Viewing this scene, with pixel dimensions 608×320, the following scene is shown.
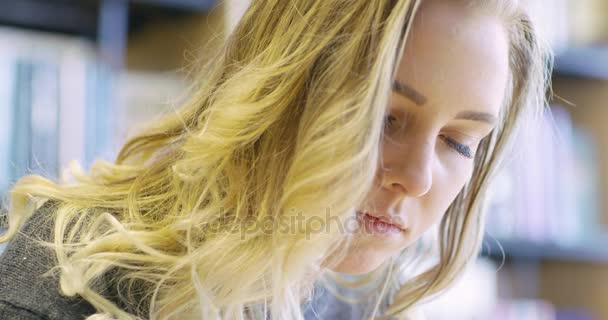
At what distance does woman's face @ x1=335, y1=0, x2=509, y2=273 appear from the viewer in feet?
2.19

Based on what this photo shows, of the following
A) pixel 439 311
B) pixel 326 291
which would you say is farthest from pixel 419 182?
pixel 439 311

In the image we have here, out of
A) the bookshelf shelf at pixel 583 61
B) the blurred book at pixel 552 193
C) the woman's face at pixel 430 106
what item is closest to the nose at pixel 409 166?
the woman's face at pixel 430 106

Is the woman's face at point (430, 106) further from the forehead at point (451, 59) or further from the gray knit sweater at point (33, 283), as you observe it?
the gray knit sweater at point (33, 283)

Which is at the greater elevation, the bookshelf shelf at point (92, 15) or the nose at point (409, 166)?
the bookshelf shelf at point (92, 15)

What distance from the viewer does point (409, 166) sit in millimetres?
674

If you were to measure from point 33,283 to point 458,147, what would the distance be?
0.44 m

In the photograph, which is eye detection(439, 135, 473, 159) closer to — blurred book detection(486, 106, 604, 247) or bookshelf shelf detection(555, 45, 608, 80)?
blurred book detection(486, 106, 604, 247)

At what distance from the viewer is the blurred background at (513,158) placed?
4.20 ft

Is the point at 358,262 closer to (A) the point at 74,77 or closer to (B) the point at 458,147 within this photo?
(B) the point at 458,147

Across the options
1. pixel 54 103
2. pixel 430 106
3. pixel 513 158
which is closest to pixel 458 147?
pixel 430 106

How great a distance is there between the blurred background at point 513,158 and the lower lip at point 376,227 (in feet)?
1.03

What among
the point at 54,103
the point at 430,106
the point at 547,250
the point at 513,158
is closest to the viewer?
the point at 430,106

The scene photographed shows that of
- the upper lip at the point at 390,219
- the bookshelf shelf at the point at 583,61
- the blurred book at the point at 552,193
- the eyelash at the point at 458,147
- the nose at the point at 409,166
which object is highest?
the bookshelf shelf at the point at 583,61

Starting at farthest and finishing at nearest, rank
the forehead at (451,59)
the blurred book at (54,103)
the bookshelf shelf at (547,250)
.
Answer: the bookshelf shelf at (547,250), the blurred book at (54,103), the forehead at (451,59)
